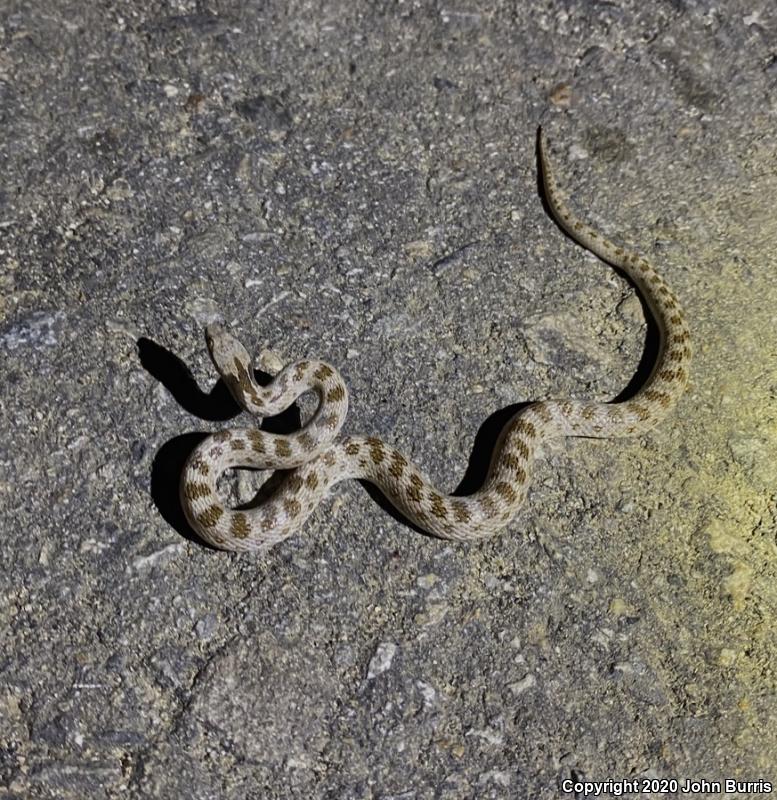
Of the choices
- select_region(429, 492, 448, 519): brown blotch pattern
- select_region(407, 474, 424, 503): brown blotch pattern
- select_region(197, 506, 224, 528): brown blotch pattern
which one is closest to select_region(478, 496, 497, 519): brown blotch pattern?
select_region(429, 492, 448, 519): brown blotch pattern

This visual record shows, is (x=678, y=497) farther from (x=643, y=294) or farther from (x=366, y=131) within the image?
(x=366, y=131)

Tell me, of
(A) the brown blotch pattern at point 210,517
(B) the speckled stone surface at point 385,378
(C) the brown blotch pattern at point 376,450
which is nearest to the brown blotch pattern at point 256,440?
(B) the speckled stone surface at point 385,378

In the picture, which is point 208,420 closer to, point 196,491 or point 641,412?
point 196,491

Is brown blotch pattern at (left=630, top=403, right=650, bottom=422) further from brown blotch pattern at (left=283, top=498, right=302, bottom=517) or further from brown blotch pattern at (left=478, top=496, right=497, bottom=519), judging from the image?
brown blotch pattern at (left=283, top=498, right=302, bottom=517)

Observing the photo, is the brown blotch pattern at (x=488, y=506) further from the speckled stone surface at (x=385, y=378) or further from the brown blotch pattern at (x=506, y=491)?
the speckled stone surface at (x=385, y=378)

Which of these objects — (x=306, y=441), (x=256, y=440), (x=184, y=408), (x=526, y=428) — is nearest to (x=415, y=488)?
(x=306, y=441)
